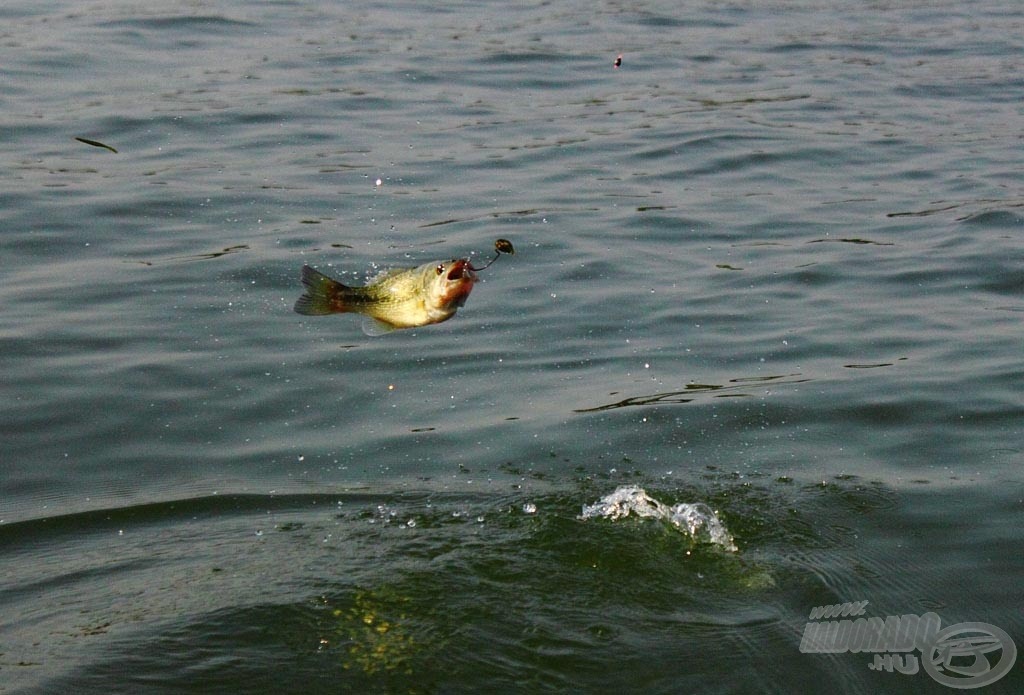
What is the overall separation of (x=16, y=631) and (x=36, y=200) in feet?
20.4

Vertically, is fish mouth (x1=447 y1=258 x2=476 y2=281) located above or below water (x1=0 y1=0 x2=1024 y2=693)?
above

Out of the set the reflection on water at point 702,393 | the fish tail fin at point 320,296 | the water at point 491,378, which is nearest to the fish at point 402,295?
the fish tail fin at point 320,296

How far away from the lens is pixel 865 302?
987cm

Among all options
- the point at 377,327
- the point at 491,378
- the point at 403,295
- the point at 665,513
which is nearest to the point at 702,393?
the point at 491,378

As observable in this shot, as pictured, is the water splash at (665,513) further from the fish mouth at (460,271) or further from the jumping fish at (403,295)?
the fish mouth at (460,271)

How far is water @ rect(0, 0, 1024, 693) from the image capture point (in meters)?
5.90

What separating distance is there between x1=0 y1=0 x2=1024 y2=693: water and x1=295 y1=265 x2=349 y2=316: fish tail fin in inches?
62.2

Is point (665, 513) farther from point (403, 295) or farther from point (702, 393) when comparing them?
point (403, 295)

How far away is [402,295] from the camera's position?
483 cm

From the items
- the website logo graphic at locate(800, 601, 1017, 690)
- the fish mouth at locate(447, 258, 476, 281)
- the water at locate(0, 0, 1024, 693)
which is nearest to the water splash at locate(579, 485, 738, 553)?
the water at locate(0, 0, 1024, 693)

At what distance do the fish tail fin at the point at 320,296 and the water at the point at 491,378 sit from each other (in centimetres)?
158

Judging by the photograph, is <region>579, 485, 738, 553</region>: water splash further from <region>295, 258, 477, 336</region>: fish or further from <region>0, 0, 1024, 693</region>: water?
<region>295, 258, 477, 336</region>: fish

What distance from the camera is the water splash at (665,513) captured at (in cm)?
661

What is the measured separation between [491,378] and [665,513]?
2.05m
